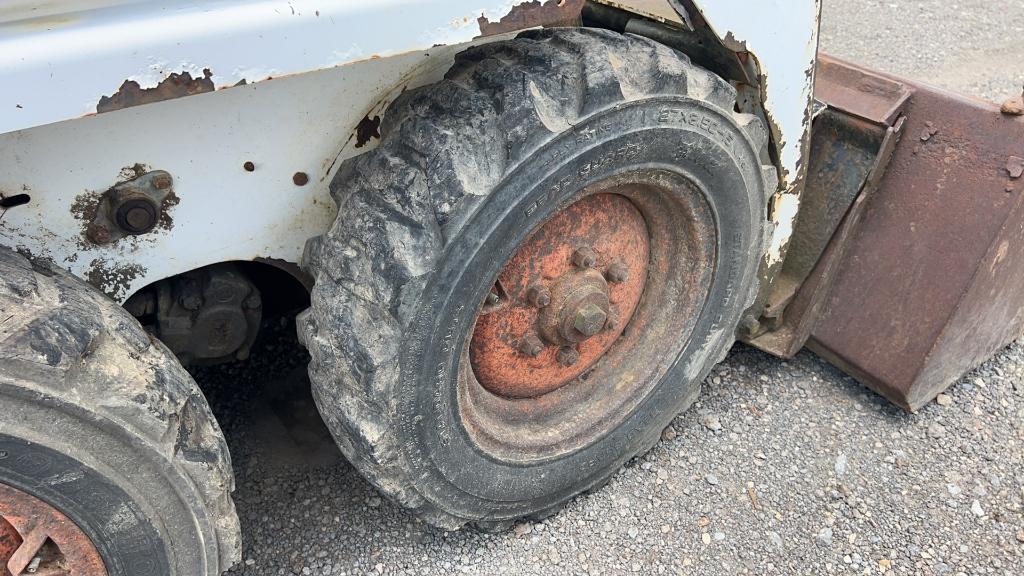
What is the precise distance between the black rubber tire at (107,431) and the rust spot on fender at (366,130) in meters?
0.47

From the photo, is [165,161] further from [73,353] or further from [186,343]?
[186,343]

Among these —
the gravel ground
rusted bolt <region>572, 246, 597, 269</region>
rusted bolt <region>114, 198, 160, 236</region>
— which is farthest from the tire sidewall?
rusted bolt <region>114, 198, 160, 236</region>

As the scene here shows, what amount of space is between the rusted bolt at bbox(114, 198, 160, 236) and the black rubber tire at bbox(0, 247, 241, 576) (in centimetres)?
11

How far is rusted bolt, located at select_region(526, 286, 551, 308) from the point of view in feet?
5.44

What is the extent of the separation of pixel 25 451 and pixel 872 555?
5.51 ft

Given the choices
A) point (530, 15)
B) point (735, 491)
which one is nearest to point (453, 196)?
point (530, 15)

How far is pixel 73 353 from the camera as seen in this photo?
112 cm

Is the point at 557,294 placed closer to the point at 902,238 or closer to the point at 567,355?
the point at 567,355

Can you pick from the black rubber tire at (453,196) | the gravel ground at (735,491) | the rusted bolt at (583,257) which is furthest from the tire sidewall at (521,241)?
the rusted bolt at (583,257)

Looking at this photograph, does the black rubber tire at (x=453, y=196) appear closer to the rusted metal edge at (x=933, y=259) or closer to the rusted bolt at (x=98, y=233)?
the rusted bolt at (x=98, y=233)

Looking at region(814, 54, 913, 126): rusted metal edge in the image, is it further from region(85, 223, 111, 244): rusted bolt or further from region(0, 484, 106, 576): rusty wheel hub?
region(0, 484, 106, 576): rusty wheel hub

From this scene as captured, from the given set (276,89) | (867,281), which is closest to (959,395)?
(867,281)

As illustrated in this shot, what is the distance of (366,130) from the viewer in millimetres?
1475

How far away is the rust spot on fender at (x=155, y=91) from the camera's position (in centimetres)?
100
